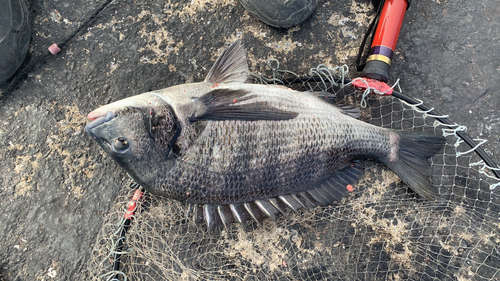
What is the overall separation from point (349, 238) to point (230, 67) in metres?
1.62

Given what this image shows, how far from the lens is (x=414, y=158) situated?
2027 mm

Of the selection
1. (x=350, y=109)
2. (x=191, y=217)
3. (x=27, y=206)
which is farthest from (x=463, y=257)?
(x=27, y=206)

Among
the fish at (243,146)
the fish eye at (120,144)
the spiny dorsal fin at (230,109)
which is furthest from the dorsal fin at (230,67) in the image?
the fish eye at (120,144)

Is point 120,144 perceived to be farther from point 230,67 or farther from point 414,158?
point 414,158

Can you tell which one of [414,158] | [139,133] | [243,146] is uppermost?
[139,133]

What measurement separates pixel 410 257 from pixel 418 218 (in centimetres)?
31

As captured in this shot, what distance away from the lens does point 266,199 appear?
6.29 ft

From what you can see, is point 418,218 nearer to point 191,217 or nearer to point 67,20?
point 191,217

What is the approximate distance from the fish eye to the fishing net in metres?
0.61

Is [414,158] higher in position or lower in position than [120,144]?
lower

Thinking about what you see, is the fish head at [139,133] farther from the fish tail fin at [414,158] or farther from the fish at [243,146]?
the fish tail fin at [414,158]

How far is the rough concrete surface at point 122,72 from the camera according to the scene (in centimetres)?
215

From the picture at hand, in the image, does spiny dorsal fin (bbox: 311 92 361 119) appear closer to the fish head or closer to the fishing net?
the fishing net

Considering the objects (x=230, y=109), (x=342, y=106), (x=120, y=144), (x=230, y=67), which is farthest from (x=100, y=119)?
(x=342, y=106)
